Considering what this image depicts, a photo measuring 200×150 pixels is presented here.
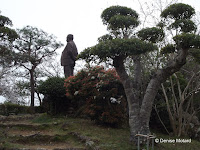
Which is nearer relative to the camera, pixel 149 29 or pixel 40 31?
pixel 149 29

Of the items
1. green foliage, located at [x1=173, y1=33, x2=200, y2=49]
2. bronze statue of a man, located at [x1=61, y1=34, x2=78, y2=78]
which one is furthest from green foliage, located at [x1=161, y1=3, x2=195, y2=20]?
bronze statue of a man, located at [x1=61, y1=34, x2=78, y2=78]

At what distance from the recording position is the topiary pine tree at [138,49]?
20.1ft

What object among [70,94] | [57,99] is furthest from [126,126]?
[57,99]

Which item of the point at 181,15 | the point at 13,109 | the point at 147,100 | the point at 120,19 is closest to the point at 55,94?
the point at 13,109

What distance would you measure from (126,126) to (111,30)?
442 cm

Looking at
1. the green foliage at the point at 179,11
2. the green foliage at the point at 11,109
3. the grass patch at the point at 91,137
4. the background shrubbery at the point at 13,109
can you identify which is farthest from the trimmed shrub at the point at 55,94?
the green foliage at the point at 179,11

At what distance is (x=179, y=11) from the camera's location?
6664mm

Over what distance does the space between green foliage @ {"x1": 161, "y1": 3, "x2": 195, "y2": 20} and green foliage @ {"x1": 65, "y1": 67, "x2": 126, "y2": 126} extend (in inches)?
141

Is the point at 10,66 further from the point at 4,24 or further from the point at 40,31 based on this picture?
the point at 4,24

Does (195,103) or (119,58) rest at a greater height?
(119,58)

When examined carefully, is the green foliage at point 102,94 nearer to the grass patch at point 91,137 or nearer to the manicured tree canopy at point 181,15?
the grass patch at point 91,137

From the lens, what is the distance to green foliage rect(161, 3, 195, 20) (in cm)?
658

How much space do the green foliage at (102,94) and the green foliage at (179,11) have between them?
3.58 meters

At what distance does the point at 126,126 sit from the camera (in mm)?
9727
